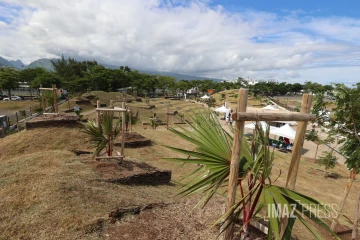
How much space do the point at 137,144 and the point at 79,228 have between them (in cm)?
875

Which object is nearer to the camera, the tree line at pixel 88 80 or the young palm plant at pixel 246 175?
the young palm plant at pixel 246 175

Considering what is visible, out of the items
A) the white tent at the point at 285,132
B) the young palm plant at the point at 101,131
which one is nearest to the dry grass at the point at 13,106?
the young palm plant at the point at 101,131

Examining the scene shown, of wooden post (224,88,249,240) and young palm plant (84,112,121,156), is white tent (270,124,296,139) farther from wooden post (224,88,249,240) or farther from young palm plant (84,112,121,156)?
wooden post (224,88,249,240)

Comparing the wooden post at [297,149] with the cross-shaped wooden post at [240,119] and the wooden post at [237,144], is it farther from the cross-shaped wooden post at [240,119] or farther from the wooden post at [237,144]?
the wooden post at [237,144]

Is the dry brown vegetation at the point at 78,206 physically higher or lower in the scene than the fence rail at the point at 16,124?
higher

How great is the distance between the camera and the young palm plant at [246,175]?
7.00 ft

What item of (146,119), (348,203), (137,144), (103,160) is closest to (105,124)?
(103,160)

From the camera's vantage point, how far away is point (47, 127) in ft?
36.3

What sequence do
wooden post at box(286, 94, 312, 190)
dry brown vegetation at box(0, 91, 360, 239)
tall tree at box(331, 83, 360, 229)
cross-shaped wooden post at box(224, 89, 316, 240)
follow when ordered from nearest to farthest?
1. cross-shaped wooden post at box(224, 89, 316, 240)
2. wooden post at box(286, 94, 312, 190)
3. dry brown vegetation at box(0, 91, 360, 239)
4. tall tree at box(331, 83, 360, 229)

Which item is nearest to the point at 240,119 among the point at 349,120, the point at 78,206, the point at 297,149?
the point at 297,149

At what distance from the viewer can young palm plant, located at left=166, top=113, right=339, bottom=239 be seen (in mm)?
2135

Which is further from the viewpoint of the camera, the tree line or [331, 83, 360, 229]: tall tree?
the tree line

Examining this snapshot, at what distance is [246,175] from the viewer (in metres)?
2.96

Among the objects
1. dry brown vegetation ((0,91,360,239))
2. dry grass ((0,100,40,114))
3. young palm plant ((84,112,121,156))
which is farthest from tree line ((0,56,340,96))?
dry brown vegetation ((0,91,360,239))
